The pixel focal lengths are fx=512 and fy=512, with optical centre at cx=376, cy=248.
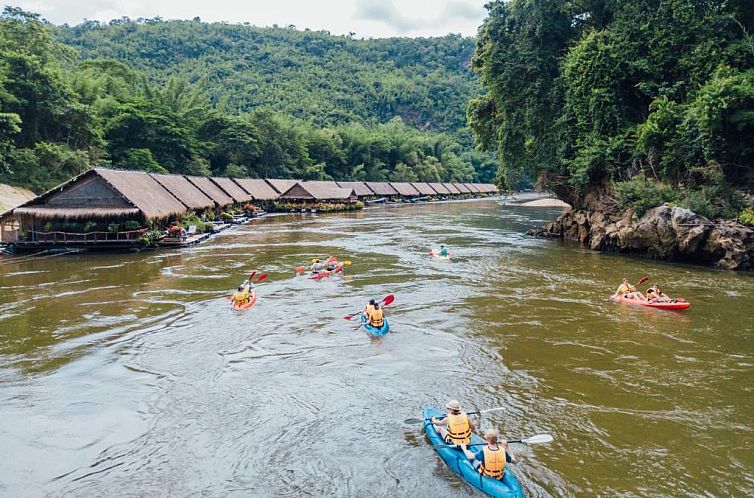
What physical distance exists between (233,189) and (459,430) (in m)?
46.9

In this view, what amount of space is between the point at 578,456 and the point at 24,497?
327 inches

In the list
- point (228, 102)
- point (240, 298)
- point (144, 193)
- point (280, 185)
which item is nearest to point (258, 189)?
point (280, 185)

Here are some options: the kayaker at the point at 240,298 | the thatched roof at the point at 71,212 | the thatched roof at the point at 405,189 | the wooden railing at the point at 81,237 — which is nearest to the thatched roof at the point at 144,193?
the thatched roof at the point at 71,212

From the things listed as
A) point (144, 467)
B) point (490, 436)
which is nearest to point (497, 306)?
point (490, 436)

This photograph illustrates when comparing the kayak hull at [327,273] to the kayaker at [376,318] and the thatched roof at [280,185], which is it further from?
the thatched roof at [280,185]

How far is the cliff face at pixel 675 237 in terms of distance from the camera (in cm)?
2194

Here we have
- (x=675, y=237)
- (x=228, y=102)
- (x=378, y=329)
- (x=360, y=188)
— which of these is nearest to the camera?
(x=378, y=329)

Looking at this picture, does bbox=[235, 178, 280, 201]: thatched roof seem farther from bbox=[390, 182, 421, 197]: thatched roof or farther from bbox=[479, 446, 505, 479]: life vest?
bbox=[479, 446, 505, 479]: life vest

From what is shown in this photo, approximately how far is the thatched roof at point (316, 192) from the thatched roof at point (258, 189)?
1.39m

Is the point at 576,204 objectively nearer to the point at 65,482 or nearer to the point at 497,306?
the point at 497,306

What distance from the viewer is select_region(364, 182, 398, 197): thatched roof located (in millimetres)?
81062

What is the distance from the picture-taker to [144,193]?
28516mm

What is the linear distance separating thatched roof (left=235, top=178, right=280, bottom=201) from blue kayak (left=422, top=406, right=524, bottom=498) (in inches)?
1933

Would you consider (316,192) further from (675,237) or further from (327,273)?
(675,237)
